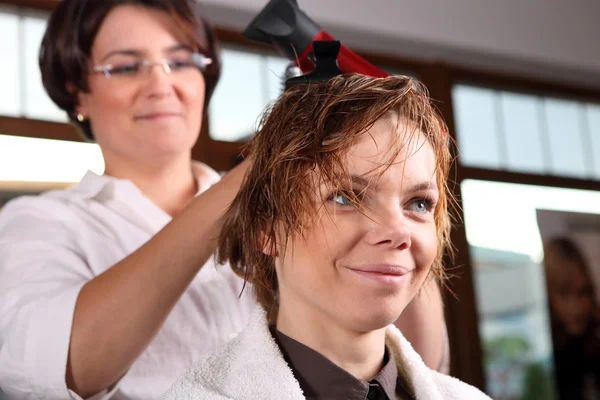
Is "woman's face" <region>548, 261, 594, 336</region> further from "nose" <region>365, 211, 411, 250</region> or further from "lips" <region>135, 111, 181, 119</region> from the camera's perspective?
"nose" <region>365, 211, 411, 250</region>

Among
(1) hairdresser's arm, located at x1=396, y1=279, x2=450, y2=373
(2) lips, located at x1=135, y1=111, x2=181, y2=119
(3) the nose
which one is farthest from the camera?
(2) lips, located at x1=135, y1=111, x2=181, y2=119

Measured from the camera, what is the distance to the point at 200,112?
4.47ft

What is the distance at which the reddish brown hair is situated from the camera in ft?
2.72

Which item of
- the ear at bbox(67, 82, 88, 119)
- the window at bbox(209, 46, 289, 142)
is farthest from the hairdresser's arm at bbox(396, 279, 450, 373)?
the window at bbox(209, 46, 289, 142)

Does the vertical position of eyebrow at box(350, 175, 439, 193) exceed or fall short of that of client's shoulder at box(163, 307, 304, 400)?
it exceeds it

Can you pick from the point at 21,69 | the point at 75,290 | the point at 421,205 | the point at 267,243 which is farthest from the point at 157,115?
the point at 21,69

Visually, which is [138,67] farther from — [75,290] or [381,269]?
[381,269]

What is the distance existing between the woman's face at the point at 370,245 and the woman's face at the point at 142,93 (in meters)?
0.52

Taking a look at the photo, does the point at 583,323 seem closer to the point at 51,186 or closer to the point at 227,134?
the point at 227,134

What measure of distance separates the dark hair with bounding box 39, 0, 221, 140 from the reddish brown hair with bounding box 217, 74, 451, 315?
1.69 feet

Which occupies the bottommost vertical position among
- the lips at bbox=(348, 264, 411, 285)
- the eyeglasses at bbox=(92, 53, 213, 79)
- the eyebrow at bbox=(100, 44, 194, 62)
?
the lips at bbox=(348, 264, 411, 285)

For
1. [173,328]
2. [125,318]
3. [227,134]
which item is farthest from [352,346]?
[227,134]

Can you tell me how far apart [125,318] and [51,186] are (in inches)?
77.7

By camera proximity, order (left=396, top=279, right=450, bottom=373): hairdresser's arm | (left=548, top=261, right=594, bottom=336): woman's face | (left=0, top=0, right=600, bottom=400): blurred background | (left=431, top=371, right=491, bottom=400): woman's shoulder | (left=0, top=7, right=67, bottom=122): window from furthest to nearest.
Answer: (left=548, top=261, right=594, bottom=336): woman's face → (left=0, top=0, right=600, bottom=400): blurred background → (left=0, top=7, right=67, bottom=122): window → (left=396, top=279, right=450, bottom=373): hairdresser's arm → (left=431, top=371, right=491, bottom=400): woman's shoulder
